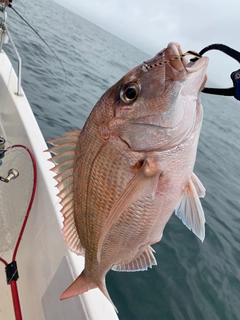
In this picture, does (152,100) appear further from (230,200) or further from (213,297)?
(230,200)

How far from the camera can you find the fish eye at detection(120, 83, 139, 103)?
1.21 metres

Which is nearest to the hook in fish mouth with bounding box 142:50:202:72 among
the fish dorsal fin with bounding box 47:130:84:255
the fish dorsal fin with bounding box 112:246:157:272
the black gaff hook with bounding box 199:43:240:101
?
the black gaff hook with bounding box 199:43:240:101

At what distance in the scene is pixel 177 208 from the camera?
1407 millimetres

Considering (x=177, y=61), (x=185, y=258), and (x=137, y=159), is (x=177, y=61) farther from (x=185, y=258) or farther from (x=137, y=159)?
(x=185, y=258)

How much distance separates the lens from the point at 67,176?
1535mm

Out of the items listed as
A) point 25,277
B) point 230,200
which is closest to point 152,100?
point 25,277

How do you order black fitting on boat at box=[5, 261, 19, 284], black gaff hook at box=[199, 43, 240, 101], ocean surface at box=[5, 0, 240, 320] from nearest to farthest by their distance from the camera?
black gaff hook at box=[199, 43, 240, 101] < black fitting on boat at box=[5, 261, 19, 284] < ocean surface at box=[5, 0, 240, 320]

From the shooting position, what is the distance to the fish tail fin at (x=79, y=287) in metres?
1.53

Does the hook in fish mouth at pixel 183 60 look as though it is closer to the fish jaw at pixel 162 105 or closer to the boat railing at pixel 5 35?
the fish jaw at pixel 162 105

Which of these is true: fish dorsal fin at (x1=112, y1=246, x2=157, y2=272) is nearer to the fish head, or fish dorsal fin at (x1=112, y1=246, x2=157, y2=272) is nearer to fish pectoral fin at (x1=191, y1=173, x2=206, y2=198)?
fish pectoral fin at (x1=191, y1=173, x2=206, y2=198)

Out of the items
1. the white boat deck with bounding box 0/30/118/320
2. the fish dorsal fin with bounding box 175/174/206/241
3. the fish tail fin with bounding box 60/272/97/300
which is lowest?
the white boat deck with bounding box 0/30/118/320

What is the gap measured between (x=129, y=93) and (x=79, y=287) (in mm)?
1057

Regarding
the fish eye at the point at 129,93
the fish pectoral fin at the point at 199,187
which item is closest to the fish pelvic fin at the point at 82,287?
the fish pectoral fin at the point at 199,187

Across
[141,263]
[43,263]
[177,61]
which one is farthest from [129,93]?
[43,263]
